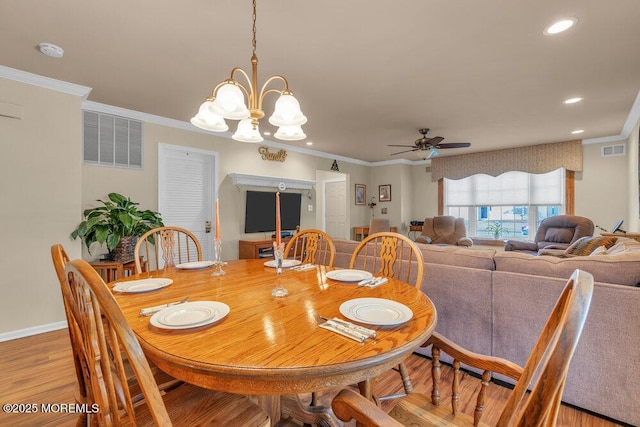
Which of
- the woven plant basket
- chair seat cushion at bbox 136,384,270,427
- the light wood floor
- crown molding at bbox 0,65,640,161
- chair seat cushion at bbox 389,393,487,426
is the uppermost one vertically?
crown molding at bbox 0,65,640,161

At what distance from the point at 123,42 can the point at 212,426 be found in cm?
263

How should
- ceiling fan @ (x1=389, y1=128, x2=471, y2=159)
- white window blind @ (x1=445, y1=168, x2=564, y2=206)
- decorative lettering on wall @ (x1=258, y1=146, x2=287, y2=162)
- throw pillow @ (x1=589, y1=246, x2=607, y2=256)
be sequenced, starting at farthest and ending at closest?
white window blind @ (x1=445, y1=168, x2=564, y2=206), decorative lettering on wall @ (x1=258, y1=146, x2=287, y2=162), ceiling fan @ (x1=389, y1=128, x2=471, y2=159), throw pillow @ (x1=589, y1=246, x2=607, y2=256)

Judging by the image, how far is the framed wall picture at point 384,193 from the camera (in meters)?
7.42

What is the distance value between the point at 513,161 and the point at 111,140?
7.04m

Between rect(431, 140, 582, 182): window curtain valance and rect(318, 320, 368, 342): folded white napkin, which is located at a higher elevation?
rect(431, 140, 582, 182): window curtain valance

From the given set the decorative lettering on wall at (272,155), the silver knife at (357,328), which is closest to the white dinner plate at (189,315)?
the silver knife at (357,328)

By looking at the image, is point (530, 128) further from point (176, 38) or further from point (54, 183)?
point (54, 183)

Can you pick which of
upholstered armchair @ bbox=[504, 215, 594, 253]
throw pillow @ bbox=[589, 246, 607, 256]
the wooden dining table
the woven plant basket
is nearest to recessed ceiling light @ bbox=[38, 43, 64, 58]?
the woven plant basket

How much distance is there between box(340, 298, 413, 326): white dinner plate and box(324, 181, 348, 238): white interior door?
581 cm

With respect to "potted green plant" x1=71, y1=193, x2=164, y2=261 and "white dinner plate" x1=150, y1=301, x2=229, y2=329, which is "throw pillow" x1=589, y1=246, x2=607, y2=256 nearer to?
"white dinner plate" x1=150, y1=301, x2=229, y2=329

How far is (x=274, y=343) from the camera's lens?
2.80 ft

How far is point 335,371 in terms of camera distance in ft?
2.43

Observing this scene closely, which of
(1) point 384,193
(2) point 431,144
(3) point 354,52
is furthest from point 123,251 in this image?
(1) point 384,193

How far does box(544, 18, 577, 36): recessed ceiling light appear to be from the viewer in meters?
1.98
